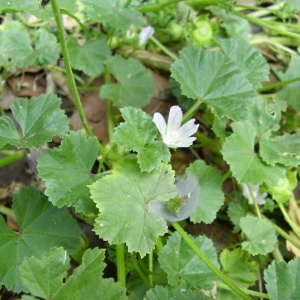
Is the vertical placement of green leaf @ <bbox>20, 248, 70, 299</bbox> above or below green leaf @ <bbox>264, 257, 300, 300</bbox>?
above

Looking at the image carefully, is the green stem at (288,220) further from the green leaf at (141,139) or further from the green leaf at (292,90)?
the green leaf at (141,139)

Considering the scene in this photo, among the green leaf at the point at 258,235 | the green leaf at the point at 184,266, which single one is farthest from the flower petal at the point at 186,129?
the green leaf at the point at 258,235

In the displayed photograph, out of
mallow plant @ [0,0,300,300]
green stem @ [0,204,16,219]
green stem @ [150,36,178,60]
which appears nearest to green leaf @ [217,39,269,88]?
mallow plant @ [0,0,300,300]

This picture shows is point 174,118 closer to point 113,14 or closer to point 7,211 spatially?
point 113,14

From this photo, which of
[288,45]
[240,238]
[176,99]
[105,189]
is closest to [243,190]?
[240,238]

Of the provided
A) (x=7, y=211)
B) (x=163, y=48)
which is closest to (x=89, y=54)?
(x=163, y=48)

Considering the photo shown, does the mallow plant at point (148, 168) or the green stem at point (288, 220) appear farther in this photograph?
the green stem at point (288, 220)

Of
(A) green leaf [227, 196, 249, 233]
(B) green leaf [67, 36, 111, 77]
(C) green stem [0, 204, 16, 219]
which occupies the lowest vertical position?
(A) green leaf [227, 196, 249, 233]

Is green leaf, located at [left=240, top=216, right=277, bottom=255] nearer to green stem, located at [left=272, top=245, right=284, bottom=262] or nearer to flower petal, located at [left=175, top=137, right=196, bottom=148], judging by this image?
green stem, located at [left=272, top=245, right=284, bottom=262]
